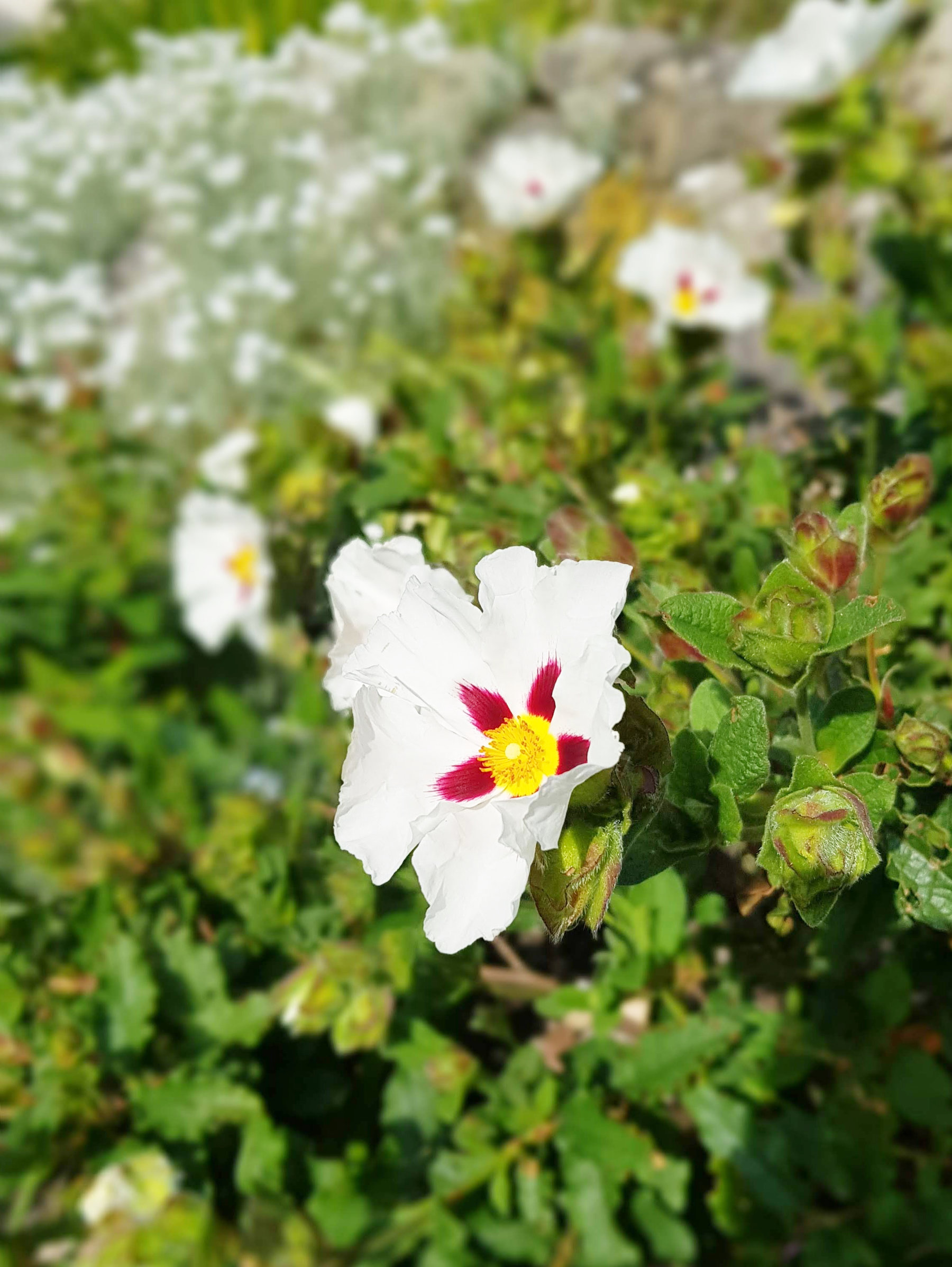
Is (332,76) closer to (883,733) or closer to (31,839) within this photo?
(31,839)

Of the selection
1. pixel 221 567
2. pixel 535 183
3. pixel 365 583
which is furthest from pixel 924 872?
pixel 535 183

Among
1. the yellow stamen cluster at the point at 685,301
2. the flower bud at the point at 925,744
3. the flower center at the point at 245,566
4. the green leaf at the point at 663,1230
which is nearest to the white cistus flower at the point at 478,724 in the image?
the flower bud at the point at 925,744

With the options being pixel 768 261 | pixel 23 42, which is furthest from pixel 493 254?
pixel 23 42

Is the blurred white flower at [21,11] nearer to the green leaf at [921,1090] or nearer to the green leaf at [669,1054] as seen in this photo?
the green leaf at [669,1054]

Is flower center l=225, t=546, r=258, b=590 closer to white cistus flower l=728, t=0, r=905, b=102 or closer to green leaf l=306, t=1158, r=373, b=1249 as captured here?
green leaf l=306, t=1158, r=373, b=1249

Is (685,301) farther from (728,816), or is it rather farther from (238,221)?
(238,221)
